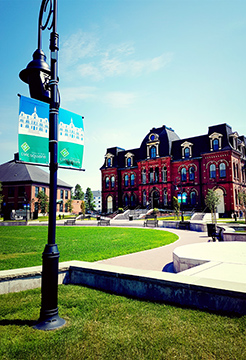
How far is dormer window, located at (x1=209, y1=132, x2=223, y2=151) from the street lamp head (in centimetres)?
4173

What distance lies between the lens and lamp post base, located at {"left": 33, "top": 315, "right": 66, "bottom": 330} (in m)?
4.17

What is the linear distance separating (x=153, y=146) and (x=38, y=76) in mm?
46797

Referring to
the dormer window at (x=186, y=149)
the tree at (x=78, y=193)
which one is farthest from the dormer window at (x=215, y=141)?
the tree at (x=78, y=193)

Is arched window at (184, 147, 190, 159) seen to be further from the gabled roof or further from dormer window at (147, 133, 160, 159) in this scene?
the gabled roof

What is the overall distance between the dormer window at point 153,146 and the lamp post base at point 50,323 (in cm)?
4706

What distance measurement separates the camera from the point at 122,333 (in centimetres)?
386

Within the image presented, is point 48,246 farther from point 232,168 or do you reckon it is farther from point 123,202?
point 123,202

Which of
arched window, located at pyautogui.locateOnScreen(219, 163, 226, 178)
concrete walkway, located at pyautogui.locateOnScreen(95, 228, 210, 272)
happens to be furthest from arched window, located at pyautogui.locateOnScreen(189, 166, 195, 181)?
concrete walkway, located at pyautogui.locateOnScreen(95, 228, 210, 272)

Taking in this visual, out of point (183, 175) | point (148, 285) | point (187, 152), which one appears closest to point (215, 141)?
point (187, 152)

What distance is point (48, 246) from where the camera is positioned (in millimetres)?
4598

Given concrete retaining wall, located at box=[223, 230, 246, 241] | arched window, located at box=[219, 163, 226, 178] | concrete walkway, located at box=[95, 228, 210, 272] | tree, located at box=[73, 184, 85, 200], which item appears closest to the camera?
concrete walkway, located at box=[95, 228, 210, 272]

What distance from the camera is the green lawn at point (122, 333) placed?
3363 mm

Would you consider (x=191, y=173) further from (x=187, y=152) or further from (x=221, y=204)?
(x=221, y=204)

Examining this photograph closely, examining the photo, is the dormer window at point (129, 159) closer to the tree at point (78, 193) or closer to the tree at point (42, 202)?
the tree at point (42, 202)
